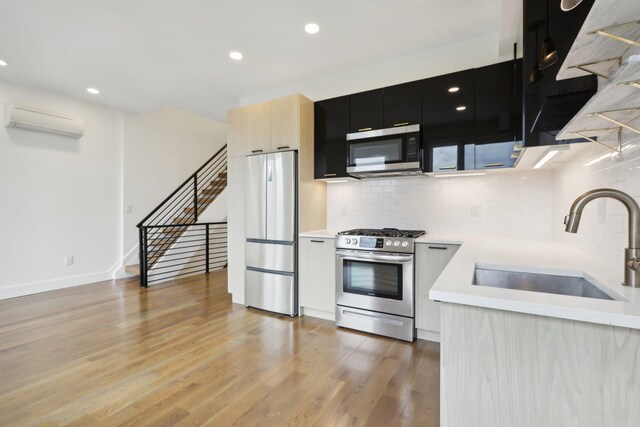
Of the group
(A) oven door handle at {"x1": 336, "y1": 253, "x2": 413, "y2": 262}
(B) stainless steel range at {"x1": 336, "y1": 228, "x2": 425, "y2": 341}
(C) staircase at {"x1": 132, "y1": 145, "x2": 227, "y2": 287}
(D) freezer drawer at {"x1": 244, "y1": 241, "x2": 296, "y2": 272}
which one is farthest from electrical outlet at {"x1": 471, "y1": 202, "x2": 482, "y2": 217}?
(C) staircase at {"x1": 132, "y1": 145, "x2": 227, "y2": 287}

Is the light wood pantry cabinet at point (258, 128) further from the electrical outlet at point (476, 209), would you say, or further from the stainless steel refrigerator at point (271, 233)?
the electrical outlet at point (476, 209)

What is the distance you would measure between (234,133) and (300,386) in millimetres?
2854

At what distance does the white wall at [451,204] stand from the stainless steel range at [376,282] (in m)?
0.40

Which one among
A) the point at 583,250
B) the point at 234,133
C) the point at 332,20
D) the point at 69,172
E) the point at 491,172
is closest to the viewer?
the point at 583,250

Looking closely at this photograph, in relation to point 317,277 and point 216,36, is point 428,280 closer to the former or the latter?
point 317,277

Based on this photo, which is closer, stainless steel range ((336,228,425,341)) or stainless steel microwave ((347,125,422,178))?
stainless steel range ((336,228,425,341))

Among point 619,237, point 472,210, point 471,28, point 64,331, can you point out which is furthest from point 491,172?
point 64,331

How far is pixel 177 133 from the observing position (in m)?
5.95

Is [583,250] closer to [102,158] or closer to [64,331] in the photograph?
[64,331]

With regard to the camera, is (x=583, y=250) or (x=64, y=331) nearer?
(x=583, y=250)

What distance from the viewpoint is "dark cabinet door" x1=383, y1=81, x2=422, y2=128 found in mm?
2811

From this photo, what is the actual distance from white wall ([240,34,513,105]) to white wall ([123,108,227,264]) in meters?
2.99

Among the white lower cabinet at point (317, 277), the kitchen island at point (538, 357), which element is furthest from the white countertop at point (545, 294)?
the white lower cabinet at point (317, 277)

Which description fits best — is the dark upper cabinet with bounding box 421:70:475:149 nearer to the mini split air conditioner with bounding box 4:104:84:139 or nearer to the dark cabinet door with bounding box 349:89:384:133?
the dark cabinet door with bounding box 349:89:384:133
